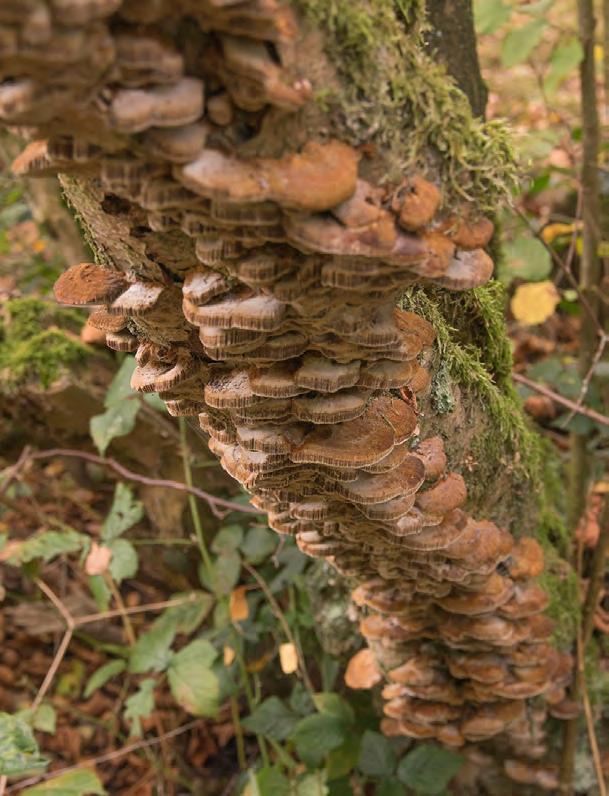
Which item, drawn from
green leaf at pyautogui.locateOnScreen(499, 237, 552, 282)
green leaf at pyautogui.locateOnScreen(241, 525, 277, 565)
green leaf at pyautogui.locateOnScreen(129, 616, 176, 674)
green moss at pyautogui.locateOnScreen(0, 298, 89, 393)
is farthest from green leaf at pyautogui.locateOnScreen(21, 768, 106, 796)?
green leaf at pyautogui.locateOnScreen(499, 237, 552, 282)

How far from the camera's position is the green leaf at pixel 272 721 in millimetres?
2506

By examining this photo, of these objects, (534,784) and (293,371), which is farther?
(534,784)

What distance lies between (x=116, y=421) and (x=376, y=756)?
132 cm

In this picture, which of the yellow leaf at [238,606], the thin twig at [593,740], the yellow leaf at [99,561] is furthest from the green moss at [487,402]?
the yellow leaf at [99,561]

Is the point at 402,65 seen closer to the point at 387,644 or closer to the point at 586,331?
the point at 387,644

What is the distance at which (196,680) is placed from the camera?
2.47 m

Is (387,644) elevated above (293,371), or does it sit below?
below

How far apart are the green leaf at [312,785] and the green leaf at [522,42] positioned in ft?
8.03

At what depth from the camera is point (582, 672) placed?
2262 millimetres

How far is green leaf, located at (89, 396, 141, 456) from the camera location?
240 cm

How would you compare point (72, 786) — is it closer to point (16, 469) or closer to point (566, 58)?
point (16, 469)

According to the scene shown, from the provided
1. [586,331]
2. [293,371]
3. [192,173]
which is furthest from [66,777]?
[586,331]

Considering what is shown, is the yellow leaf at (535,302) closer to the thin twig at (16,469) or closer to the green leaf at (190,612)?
the green leaf at (190,612)

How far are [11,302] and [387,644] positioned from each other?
2.03 meters
